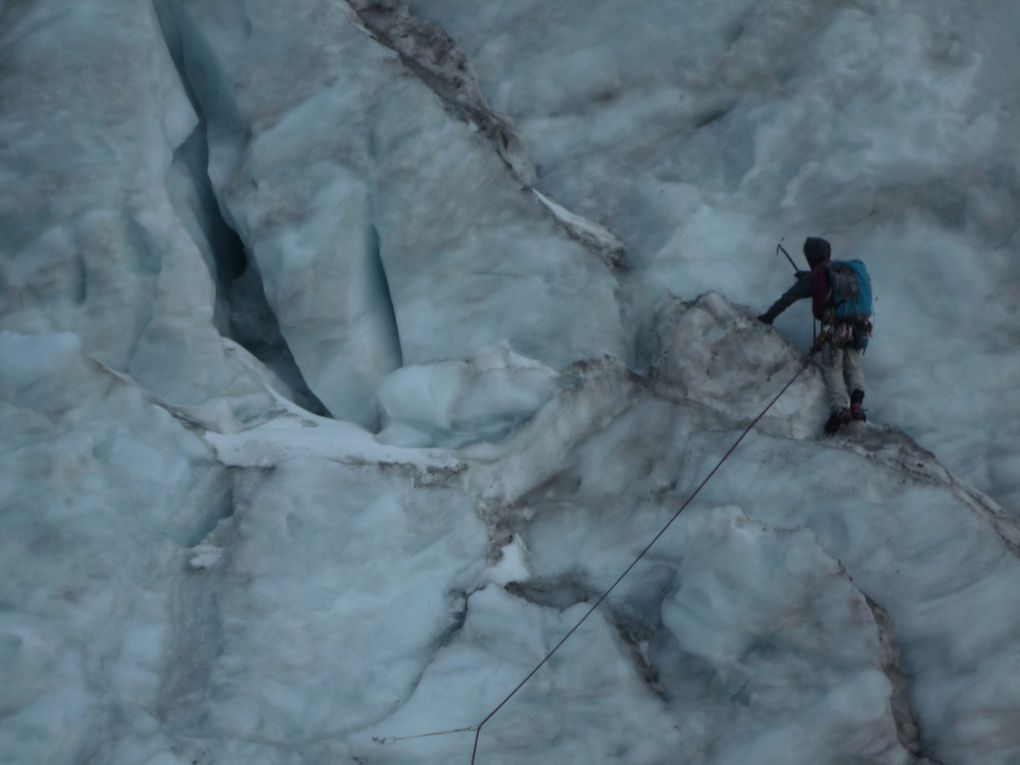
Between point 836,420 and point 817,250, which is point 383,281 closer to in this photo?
point 817,250

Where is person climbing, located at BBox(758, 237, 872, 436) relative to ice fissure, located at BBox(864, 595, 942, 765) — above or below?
above

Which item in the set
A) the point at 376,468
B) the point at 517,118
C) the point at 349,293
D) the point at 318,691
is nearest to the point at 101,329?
the point at 349,293

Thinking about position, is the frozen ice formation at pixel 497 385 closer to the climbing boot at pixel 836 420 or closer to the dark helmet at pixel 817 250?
the climbing boot at pixel 836 420

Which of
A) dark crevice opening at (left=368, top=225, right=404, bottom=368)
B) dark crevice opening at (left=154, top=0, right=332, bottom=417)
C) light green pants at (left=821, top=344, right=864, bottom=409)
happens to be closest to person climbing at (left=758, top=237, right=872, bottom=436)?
light green pants at (left=821, top=344, right=864, bottom=409)

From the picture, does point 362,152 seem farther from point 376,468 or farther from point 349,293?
point 376,468

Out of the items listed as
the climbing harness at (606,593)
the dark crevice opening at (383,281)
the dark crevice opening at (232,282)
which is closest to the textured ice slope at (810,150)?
the climbing harness at (606,593)

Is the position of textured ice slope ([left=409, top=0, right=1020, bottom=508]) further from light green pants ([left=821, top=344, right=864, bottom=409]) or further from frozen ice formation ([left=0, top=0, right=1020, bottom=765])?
light green pants ([left=821, top=344, right=864, bottom=409])
